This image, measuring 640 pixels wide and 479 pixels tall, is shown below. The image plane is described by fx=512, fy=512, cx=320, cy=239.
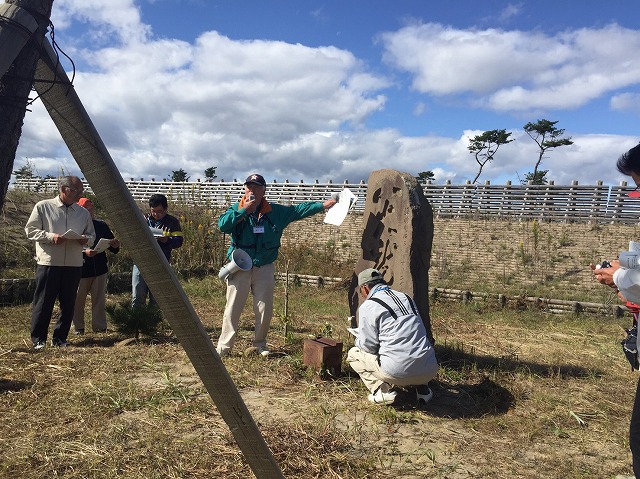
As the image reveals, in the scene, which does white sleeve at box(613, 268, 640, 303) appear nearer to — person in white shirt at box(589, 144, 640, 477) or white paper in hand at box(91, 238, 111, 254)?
person in white shirt at box(589, 144, 640, 477)

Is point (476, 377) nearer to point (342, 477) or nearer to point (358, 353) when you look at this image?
point (358, 353)

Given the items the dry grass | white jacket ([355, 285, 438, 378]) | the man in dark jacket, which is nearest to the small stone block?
the dry grass

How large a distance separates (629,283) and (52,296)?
17.1 ft

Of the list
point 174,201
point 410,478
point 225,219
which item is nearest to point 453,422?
point 410,478

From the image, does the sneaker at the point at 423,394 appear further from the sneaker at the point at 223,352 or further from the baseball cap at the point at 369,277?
the sneaker at the point at 223,352

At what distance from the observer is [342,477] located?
296 centimetres

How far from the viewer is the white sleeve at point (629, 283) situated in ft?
7.45

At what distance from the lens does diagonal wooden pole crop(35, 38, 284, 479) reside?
1767 mm

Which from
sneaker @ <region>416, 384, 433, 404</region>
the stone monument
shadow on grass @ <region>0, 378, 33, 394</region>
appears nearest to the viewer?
shadow on grass @ <region>0, 378, 33, 394</region>

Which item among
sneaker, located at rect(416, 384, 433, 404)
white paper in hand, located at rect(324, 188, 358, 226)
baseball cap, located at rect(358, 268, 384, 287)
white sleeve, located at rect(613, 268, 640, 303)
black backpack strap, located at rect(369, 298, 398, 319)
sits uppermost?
white paper in hand, located at rect(324, 188, 358, 226)

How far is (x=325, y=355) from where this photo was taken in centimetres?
486

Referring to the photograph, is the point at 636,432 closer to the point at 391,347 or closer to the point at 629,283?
the point at 629,283

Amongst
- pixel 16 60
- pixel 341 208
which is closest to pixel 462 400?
pixel 341 208

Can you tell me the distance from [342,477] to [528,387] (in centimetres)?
257
